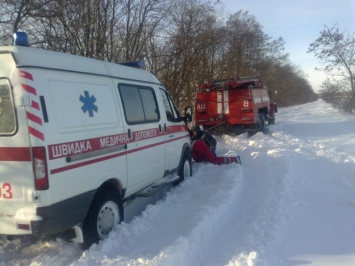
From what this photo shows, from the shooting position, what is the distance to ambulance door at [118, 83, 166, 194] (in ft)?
16.1

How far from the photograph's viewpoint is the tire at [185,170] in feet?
23.0

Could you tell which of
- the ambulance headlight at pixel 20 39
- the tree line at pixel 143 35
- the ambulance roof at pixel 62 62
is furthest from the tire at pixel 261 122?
the ambulance headlight at pixel 20 39

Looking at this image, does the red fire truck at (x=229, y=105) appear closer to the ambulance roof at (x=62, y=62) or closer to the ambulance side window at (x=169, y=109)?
the ambulance side window at (x=169, y=109)

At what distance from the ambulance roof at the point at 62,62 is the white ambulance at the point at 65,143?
0.01 meters

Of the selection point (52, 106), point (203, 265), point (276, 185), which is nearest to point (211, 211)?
point (203, 265)

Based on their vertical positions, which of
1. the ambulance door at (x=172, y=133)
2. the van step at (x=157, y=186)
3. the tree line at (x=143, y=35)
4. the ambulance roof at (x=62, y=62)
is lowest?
the van step at (x=157, y=186)

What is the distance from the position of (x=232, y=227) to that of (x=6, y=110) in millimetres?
3161

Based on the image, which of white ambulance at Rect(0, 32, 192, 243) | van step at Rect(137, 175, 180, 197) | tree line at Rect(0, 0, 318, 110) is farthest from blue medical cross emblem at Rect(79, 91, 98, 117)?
tree line at Rect(0, 0, 318, 110)

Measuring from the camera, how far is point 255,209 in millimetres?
5281

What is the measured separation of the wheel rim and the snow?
128 mm

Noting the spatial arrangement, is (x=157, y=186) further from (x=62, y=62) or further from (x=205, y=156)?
(x=62, y=62)

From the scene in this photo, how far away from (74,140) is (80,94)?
1.91 ft

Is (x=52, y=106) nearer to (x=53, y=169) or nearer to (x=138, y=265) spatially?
(x=53, y=169)

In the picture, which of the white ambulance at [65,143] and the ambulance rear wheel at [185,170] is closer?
the white ambulance at [65,143]
